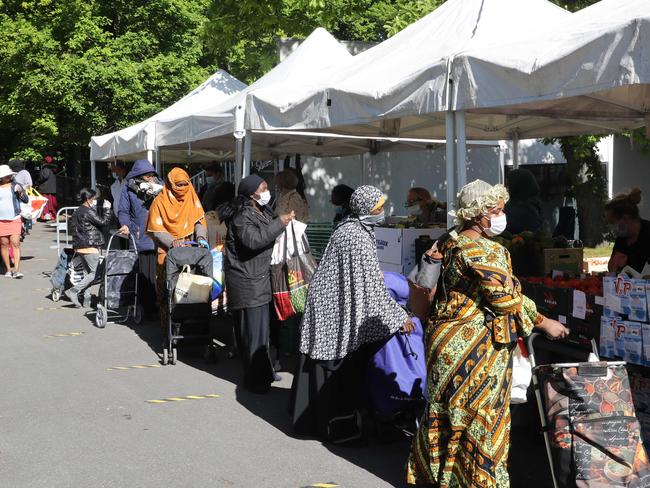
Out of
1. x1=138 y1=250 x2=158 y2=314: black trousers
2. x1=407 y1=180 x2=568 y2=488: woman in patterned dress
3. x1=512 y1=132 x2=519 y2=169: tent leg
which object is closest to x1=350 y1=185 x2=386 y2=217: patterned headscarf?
x1=407 y1=180 x2=568 y2=488: woman in patterned dress

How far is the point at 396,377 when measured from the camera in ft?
19.0

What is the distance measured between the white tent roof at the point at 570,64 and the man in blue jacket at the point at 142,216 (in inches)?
209

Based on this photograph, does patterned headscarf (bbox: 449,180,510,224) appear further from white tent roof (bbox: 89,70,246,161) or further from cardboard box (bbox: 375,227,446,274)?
white tent roof (bbox: 89,70,246,161)

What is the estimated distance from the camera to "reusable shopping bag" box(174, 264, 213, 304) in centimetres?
847

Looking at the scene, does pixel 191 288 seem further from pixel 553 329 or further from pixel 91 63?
pixel 91 63

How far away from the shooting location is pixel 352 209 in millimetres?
5738

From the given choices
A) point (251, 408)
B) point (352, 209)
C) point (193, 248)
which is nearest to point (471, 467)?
point (352, 209)

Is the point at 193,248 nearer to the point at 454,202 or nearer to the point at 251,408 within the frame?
the point at 251,408

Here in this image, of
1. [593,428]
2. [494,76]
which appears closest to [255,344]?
[494,76]

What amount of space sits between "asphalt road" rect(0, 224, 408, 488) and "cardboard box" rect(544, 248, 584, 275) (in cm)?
163

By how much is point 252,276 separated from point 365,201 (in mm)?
1903

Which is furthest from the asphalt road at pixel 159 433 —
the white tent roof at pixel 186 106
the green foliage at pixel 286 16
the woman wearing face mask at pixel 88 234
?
the green foliage at pixel 286 16

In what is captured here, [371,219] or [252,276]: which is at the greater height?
[371,219]

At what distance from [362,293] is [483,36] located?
224 cm
